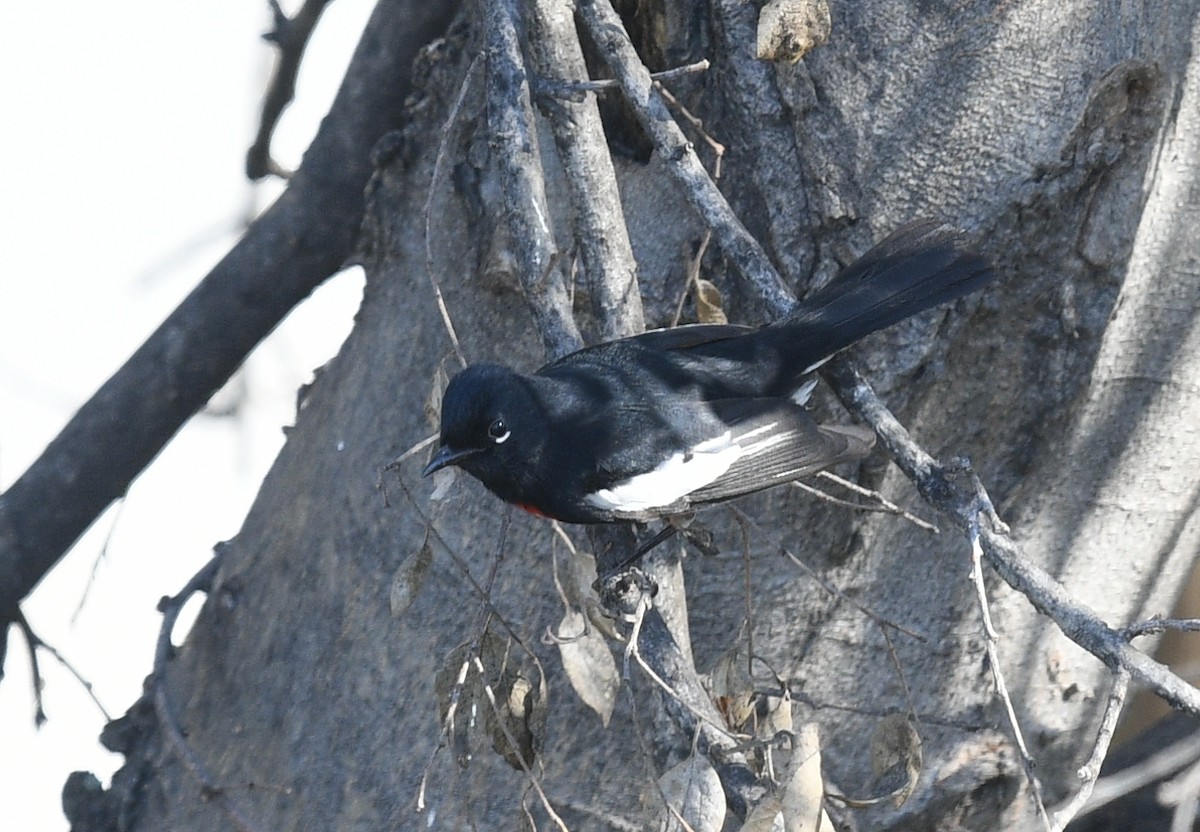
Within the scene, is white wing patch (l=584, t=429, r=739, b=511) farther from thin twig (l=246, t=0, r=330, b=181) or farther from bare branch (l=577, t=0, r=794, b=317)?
thin twig (l=246, t=0, r=330, b=181)

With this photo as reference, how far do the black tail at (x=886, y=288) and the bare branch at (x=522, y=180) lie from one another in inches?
14.0

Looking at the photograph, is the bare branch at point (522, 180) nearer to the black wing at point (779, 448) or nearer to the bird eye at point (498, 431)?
the bird eye at point (498, 431)

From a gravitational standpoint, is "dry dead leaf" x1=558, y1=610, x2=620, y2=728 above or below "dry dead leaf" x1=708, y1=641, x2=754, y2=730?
above

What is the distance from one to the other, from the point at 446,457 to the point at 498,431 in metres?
0.09

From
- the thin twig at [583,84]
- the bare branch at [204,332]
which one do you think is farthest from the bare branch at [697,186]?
the bare branch at [204,332]

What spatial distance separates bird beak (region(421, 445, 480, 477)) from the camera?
1959mm

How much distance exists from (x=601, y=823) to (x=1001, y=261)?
1092 millimetres

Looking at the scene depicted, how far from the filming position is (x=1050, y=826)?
130cm

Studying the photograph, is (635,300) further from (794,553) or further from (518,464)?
(794,553)

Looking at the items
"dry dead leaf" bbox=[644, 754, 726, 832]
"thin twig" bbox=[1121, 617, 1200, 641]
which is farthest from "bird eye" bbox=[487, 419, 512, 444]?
"thin twig" bbox=[1121, 617, 1200, 641]

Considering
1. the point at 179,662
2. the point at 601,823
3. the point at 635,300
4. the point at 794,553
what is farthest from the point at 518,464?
the point at 179,662

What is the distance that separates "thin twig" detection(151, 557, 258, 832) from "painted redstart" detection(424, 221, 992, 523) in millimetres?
748

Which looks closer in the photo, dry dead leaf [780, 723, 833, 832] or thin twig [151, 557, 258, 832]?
dry dead leaf [780, 723, 833, 832]

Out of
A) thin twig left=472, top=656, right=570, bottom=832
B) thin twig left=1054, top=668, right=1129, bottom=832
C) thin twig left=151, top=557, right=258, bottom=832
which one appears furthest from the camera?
thin twig left=151, top=557, right=258, bottom=832
